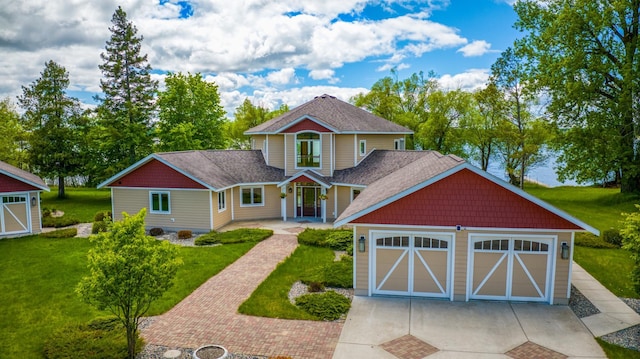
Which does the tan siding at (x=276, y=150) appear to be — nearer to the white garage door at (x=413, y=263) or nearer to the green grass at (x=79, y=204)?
the green grass at (x=79, y=204)

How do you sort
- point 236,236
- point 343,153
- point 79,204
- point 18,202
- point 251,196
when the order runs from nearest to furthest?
1. point 236,236
2. point 18,202
3. point 251,196
4. point 343,153
5. point 79,204

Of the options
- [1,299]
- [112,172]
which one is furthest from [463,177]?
[112,172]

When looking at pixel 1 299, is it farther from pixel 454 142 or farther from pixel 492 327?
pixel 454 142

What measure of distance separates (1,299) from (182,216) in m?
11.0

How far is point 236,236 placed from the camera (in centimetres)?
2302

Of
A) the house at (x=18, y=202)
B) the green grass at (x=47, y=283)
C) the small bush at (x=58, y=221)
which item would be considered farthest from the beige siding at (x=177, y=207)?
the house at (x=18, y=202)

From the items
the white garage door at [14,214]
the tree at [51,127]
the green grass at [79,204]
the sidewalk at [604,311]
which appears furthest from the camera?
the tree at [51,127]

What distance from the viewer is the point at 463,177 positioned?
13680 mm

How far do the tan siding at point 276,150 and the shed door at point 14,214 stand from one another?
1442 centimetres

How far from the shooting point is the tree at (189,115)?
3853 cm

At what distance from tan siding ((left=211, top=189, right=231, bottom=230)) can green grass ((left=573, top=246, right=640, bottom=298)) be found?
18.5 meters

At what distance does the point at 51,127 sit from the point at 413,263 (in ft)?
114

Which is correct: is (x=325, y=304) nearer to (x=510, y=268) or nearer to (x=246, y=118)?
(x=510, y=268)

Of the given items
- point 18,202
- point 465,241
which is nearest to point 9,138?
point 18,202
